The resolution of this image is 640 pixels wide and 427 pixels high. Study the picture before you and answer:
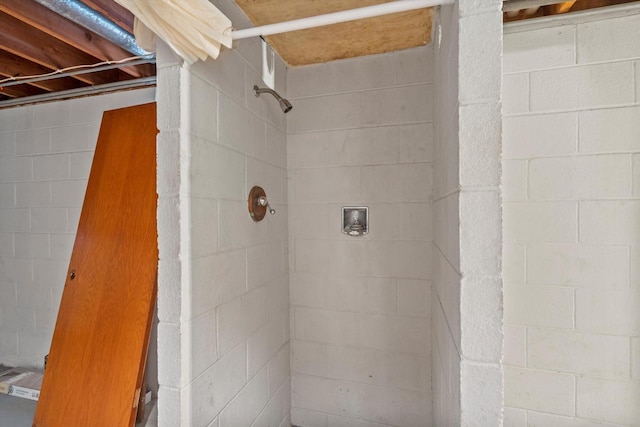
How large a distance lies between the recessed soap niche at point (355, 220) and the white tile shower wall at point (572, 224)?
0.68 m

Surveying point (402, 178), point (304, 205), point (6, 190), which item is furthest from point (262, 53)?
point (6, 190)

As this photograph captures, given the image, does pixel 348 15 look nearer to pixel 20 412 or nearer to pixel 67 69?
pixel 67 69

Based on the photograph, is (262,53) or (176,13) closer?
(176,13)

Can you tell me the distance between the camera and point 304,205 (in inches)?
68.6

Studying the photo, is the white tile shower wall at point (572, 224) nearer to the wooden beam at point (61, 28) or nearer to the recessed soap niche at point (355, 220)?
the recessed soap niche at point (355, 220)

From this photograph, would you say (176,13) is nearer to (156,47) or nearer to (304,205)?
(156,47)

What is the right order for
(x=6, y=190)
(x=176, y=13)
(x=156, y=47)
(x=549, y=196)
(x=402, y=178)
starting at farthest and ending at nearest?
1. (x=6, y=190)
2. (x=402, y=178)
3. (x=549, y=196)
4. (x=156, y=47)
5. (x=176, y=13)

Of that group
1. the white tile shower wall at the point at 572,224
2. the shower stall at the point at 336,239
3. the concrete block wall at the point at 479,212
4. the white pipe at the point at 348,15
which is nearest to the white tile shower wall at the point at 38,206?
the shower stall at the point at 336,239

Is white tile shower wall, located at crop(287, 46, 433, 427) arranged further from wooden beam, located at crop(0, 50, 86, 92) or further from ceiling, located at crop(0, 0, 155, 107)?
wooden beam, located at crop(0, 50, 86, 92)

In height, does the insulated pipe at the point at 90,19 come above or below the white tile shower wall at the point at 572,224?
above

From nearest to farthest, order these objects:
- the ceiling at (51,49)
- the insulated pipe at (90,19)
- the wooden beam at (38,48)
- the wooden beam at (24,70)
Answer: the insulated pipe at (90,19) → the ceiling at (51,49) → the wooden beam at (38,48) → the wooden beam at (24,70)

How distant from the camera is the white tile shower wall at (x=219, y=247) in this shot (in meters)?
0.95

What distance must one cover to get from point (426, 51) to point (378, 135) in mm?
493

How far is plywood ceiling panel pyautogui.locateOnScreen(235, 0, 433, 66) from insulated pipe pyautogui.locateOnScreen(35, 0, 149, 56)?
58 cm
